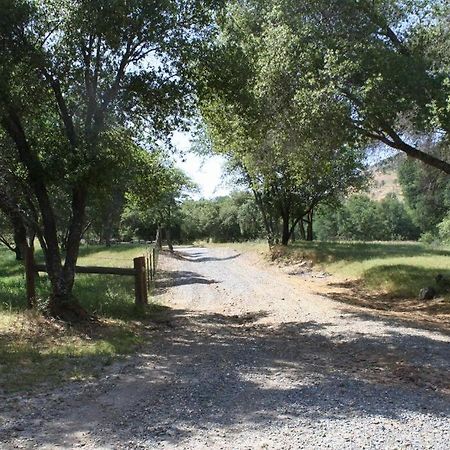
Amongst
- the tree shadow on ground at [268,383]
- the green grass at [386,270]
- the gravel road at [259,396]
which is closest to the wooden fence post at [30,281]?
the gravel road at [259,396]

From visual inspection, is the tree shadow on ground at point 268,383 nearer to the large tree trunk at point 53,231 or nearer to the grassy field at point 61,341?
the grassy field at point 61,341

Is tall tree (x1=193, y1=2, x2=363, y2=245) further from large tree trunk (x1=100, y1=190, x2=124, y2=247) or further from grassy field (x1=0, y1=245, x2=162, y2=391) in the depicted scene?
large tree trunk (x1=100, y1=190, x2=124, y2=247)

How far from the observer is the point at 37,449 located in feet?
14.7

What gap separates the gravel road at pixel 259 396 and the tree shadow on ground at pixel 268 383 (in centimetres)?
2

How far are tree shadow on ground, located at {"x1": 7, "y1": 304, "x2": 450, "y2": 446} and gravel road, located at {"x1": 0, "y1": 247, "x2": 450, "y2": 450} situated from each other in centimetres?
2

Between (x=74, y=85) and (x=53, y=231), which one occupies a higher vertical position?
(x=74, y=85)

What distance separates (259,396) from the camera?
596 centimetres

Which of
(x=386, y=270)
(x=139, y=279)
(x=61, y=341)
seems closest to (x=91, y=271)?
(x=139, y=279)

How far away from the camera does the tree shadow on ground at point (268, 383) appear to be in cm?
517

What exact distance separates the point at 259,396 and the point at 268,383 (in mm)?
626

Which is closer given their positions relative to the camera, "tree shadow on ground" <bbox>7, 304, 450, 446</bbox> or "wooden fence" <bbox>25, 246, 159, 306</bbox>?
"tree shadow on ground" <bbox>7, 304, 450, 446</bbox>

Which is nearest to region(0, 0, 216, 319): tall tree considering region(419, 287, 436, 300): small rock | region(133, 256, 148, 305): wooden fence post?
region(133, 256, 148, 305): wooden fence post

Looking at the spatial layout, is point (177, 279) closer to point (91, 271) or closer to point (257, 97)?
point (91, 271)

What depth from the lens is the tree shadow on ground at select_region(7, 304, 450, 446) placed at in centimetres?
517
